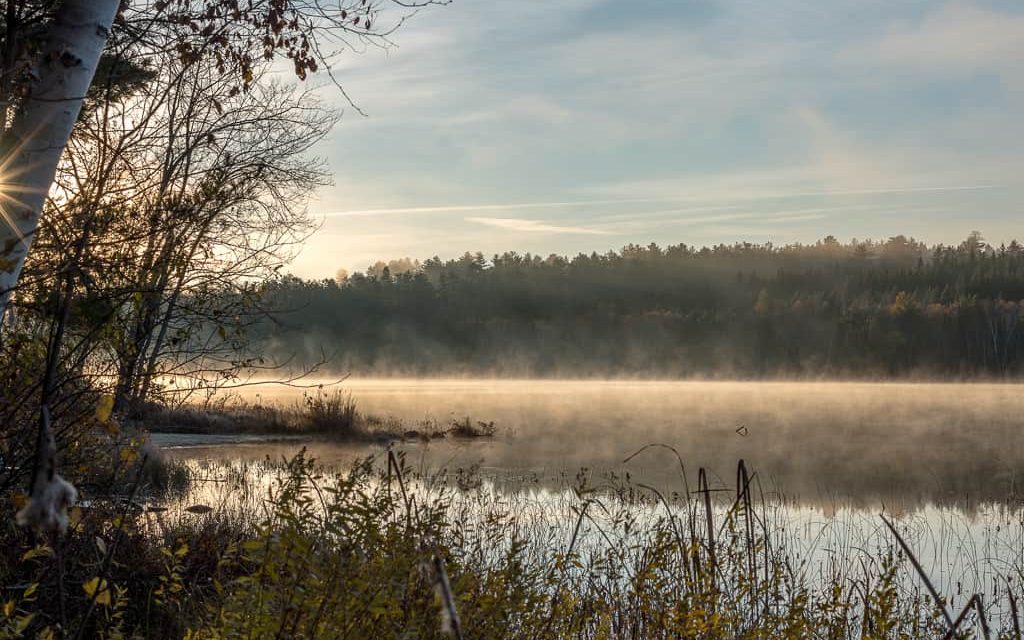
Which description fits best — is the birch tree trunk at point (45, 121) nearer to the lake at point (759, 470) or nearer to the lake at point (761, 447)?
the lake at point (759, 470)

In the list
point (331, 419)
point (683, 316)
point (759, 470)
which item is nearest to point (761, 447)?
point (759, 470)

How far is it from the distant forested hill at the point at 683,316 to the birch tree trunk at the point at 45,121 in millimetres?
80137

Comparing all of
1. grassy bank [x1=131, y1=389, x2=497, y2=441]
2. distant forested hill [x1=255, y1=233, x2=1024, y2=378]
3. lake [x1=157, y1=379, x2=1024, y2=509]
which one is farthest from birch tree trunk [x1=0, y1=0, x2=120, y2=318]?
distant forested hill [x1=255, y1=233, x2=1024, y2=378]

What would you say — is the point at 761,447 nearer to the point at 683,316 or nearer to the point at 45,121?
the point at 45,121

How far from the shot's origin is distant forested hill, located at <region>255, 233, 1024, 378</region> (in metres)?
94.2

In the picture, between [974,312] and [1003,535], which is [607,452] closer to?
[1003,535]

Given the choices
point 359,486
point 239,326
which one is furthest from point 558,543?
point 359,486

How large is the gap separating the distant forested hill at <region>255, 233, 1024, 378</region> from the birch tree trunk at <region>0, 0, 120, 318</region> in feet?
263

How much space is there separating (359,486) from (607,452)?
19.6m

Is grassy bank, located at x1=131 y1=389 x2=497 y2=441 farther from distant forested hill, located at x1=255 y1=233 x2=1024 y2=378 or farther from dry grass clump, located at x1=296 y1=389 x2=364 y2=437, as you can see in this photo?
distant forested hill, located at x1=255 y1=233 x2=1024 y2=378

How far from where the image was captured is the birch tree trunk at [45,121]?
126 inches

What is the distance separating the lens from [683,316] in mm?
114875

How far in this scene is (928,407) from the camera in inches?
1763

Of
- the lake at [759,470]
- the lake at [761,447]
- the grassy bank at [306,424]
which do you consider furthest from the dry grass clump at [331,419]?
the lake at [761,447]
